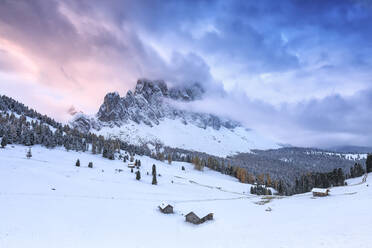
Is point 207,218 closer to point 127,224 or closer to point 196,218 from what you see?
point 196,218

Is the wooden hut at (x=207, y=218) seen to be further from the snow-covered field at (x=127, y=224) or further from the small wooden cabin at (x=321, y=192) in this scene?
the small wooden cabin at (x=321, y=192)

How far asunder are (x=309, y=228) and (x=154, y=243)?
2473 centimetres

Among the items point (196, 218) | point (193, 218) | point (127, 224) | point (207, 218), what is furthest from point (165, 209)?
point (127, 224)

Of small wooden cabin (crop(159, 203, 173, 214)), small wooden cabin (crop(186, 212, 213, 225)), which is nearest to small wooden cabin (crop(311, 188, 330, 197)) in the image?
small wooden cabin (crop(186, 212, 213, 225))

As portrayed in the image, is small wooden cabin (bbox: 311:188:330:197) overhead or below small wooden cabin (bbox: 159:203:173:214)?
overhead

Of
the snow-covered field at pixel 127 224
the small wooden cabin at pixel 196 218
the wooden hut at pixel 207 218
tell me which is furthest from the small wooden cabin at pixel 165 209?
the wooden hut at pixel 207 218

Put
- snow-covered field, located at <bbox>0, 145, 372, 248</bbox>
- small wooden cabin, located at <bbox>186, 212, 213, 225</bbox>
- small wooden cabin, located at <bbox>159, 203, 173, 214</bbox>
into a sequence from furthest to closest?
1. small wooden cabin, located at <bbox>159, 203, 173, 214</bbox>
2. small wooden cabin, located at <bbox>186, 212, 213, 225</bbox>
3. snow-covered field, located at <bbox>0, 145, 372, 248</bbox>

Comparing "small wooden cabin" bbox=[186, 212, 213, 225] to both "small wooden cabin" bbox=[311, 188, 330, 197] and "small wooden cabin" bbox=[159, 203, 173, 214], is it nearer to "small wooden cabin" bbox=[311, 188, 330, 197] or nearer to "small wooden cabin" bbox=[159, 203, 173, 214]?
"small wooden cabin" bbox=[159, 203, 173, 214]

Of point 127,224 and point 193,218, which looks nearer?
point 127,224

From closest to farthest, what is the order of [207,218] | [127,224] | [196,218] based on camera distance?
[127,224]
[196,218]
[207,218]

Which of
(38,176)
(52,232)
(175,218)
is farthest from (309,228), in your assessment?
(38,176)

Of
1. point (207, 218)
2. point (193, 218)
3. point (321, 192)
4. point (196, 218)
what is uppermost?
point (321, 192)

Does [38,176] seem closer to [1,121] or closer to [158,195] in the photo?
[158,195]

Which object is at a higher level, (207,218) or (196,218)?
(196,218)
